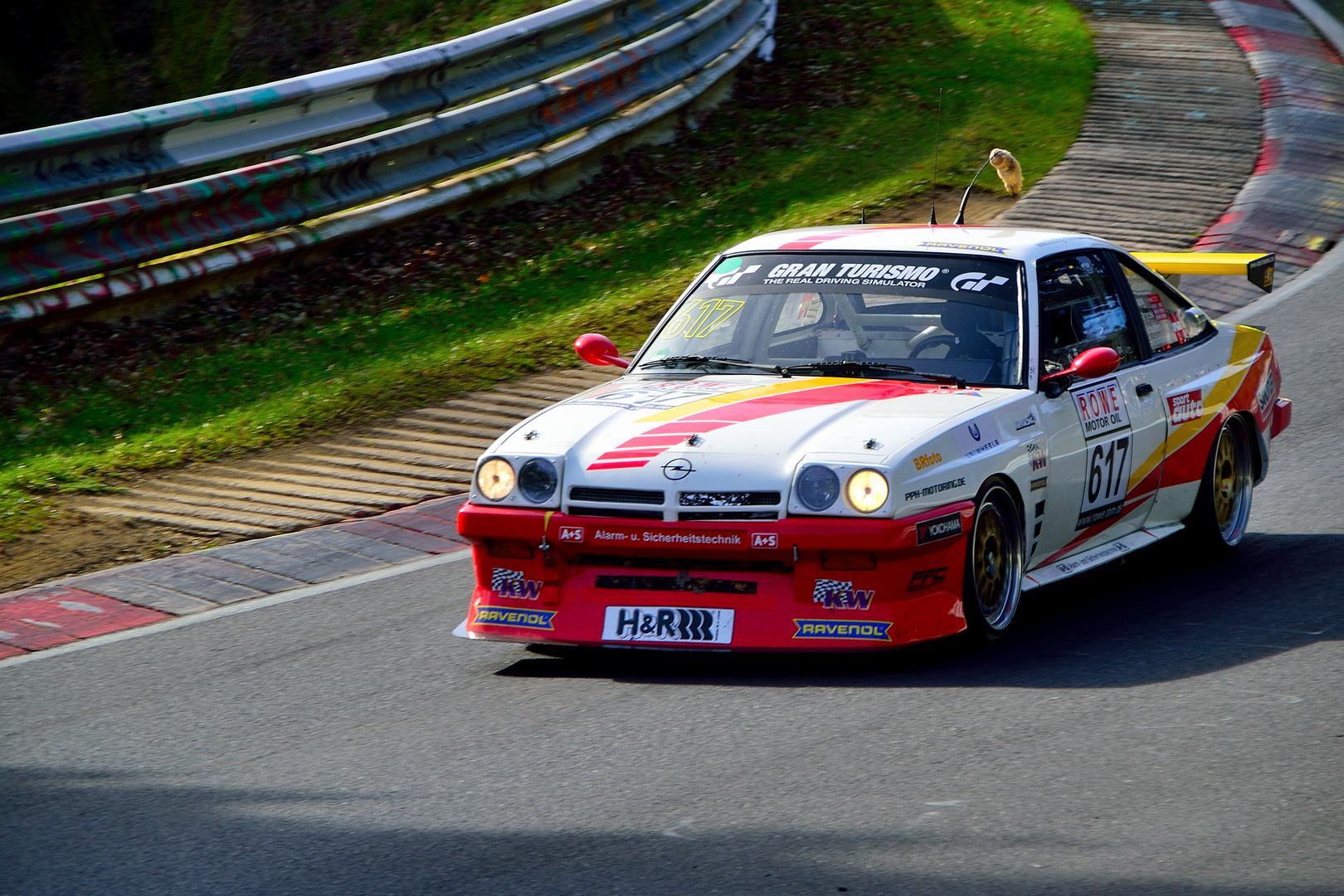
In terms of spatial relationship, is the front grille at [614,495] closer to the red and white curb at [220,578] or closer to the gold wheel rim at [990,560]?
the gold wheel rim at [990,560]

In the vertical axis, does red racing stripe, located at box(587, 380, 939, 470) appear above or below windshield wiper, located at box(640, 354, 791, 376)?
below

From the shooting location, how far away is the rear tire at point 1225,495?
22.7 ft

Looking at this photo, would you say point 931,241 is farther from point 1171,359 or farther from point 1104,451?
point 1171,359

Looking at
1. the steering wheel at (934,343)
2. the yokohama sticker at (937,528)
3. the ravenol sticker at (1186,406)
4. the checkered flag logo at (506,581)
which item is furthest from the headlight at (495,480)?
the ravenol sticker at (1186,406)

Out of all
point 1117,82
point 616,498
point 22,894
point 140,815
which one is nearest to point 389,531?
point 616,498

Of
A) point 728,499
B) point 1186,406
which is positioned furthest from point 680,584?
point 1186,406

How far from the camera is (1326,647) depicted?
548cm

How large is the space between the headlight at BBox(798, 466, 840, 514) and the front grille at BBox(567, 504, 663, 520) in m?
0.48

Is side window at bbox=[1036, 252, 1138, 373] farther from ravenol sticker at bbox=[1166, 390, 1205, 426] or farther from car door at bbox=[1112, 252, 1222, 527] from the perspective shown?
ravenol sticker at bbox=[1166, 390, 1205, 426]

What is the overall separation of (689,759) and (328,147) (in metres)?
8.26

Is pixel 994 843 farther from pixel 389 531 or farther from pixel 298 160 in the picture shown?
pixel 298 160

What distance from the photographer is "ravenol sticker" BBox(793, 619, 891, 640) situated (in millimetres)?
5188

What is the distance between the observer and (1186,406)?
22.4ft

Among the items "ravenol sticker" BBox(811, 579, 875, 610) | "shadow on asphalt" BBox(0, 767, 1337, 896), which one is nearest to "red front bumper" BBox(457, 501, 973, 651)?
"ravenol sticker" BBox(811, 579, 875, 610)
